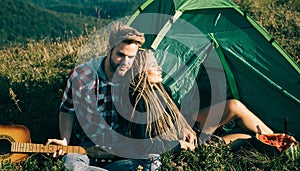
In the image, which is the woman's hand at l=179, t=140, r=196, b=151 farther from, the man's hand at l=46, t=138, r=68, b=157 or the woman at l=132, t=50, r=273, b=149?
the man's hand at l=46, t=138, r=68, b=157

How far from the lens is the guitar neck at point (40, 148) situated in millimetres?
5824

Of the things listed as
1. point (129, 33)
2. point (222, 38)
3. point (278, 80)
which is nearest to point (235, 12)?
point (222, 38)

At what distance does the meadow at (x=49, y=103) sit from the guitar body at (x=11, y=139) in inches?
3.4

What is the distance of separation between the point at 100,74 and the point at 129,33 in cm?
59

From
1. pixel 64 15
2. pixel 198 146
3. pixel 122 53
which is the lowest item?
pixel 198 146

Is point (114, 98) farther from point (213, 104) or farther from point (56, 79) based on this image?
point (56, 79)

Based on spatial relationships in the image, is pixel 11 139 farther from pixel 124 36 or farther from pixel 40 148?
pixel 124 36

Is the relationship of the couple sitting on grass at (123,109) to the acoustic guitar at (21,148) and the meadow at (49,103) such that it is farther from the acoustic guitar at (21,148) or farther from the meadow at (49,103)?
the meadow at (49,103)

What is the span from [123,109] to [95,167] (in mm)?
765

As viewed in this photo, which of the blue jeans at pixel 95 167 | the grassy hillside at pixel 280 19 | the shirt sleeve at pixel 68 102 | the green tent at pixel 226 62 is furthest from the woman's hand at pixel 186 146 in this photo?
the grassy hillside at pixel 280 19

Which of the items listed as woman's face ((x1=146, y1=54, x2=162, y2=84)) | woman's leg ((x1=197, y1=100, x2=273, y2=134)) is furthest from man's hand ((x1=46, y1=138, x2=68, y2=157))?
woman's leg ((x1=197, y1=100, x2=273, y2=134))

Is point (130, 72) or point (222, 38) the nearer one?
point (130, 72)

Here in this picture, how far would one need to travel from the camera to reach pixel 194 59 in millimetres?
7398

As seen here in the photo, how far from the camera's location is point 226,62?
746cm
